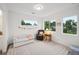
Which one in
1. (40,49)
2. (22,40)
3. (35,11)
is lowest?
(40,49)

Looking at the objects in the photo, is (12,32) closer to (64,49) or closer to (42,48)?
(42,48)

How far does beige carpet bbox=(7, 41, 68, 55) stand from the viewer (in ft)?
5.23

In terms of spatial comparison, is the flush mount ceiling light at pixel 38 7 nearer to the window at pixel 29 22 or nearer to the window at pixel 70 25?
the window at pixel 29 22

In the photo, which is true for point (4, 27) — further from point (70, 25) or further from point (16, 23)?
point (70, 25)

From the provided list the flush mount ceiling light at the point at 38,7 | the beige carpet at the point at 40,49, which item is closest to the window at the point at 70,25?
the beige carpet at the point at 40,49

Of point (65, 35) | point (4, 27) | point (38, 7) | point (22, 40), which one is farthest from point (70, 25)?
point (4, 27)

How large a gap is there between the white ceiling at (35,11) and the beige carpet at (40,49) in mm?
561

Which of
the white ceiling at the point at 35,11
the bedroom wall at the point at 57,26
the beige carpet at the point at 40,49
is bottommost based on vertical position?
the beige carpet at the point at 40,49

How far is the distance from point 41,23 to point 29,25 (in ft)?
0.75

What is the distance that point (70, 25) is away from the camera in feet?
5.36

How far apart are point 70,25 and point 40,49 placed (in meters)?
0.70

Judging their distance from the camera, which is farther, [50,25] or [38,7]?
[50,25]

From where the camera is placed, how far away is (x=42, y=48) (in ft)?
5.48

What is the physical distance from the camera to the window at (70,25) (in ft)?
5.28
